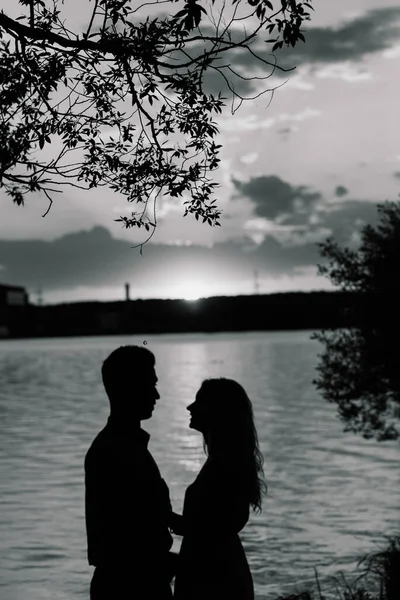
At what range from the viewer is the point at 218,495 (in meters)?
6.04

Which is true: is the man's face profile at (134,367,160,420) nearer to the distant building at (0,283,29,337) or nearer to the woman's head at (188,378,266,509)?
the woman's head at (188,378,266,509)

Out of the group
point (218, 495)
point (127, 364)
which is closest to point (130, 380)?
point (127, 364)

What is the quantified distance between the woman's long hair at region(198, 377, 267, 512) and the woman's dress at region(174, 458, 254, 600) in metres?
0.06

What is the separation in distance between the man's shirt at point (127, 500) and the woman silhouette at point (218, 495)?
0.27 m

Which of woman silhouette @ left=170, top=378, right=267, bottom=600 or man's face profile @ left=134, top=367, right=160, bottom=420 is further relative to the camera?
woman silhouette @ left=170, top=378, right=267, bottom=600

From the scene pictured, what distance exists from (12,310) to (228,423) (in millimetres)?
165215

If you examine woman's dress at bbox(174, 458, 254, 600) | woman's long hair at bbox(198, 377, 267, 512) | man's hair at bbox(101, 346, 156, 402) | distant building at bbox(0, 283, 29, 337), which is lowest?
woman's dress at bbox(174, 458, 254, 600)

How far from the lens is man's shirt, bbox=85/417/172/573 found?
→ 224 inches

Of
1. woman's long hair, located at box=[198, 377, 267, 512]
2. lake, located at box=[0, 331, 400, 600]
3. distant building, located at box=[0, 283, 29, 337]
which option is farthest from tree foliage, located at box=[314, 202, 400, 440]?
distant building, located at box=[0, 283, 29, 337]

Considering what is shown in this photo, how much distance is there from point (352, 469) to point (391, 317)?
2287 centimetres

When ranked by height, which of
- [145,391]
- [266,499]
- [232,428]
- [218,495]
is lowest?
[266,499]

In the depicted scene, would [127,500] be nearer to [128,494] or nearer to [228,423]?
[128,494]

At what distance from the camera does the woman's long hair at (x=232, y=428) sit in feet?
19.6

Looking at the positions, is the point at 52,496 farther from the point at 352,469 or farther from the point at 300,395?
the point at 300,395
